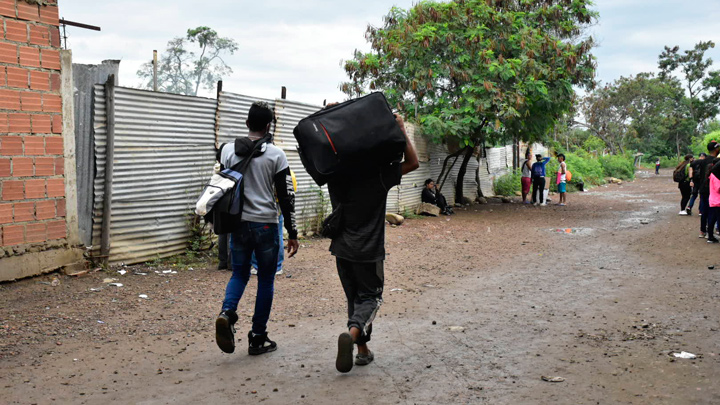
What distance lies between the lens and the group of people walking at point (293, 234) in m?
3.89

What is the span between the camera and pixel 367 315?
12.9 feet

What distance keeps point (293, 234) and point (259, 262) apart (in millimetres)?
339

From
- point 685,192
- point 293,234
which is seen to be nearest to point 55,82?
point 293,234

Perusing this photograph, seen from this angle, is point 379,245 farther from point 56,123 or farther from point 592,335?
point 56,123

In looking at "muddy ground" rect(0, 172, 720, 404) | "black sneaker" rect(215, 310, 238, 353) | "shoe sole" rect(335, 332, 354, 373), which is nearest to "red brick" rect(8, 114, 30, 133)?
"muddy ground" rect(0, 172, 720, 404)

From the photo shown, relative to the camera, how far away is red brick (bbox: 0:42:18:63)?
6027 millimetres

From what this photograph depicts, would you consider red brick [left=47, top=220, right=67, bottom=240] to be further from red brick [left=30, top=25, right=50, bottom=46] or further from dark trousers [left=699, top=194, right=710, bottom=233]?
dark trousers [left=699, top=194, right=710, bottom=233]

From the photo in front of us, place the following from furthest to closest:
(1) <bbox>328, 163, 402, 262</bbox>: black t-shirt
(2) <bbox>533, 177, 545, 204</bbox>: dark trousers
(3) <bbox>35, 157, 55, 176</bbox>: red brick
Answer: (2) <bbox>533, 177, 545, 204</bbox>: dark trousers → (3) <bbox>35, 157, 55, 176</bbox>: red brick → (1) <bbox>328, 163, 402, 262</bbox>: black t-shirt

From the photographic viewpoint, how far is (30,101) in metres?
6.27

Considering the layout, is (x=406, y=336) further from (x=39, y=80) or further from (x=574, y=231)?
(x=574, y=231)

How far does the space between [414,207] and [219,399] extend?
12.9 meters

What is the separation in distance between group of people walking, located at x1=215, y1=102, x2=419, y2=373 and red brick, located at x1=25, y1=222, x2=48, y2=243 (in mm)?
3277

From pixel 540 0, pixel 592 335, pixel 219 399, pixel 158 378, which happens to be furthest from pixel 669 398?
pixel 540 0

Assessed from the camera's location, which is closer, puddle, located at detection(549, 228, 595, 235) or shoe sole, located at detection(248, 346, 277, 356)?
shoe sole, located at detection(248, 346, 277, 356)
